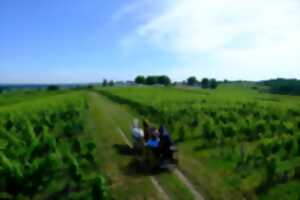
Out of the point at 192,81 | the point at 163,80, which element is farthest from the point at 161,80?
the point at 192,81

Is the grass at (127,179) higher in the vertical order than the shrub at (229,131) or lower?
lower

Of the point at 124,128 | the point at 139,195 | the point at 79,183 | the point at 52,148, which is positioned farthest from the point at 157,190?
the point at 124,128

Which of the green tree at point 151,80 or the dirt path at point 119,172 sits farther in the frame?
the green tree at point 151,80

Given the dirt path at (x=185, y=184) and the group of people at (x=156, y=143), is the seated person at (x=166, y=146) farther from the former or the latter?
the dirt path at (x=185, y=184)

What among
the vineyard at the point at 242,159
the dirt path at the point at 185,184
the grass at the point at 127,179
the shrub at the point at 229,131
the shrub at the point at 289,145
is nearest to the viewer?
the dirt path at the point at 185,184

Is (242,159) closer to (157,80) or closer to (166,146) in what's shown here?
(166,146)

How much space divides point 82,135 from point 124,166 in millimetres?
8465

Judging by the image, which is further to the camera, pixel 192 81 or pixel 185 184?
pixel 192 81

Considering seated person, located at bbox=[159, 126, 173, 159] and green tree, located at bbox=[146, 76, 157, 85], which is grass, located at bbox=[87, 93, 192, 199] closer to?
seated person, located at bbox=[159, 126, 173, 159]

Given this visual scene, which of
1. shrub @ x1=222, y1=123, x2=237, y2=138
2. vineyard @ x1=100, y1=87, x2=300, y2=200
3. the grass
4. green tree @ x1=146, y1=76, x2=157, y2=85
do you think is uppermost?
green tree @ x1=146, y1=76, x2=157, y2=85

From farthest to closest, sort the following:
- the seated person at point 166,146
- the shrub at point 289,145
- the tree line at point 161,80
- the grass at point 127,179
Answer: the tree line at point 161,80 < the shrub at point 289,145 < the seated person at point 166,146 < the grass at point 127,179

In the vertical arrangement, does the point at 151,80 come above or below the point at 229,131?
above

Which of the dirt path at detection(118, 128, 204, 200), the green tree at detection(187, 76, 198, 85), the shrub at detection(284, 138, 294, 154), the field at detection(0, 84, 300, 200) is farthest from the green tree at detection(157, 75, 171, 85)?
the dirt path at detection(118, 128, 204, 200)

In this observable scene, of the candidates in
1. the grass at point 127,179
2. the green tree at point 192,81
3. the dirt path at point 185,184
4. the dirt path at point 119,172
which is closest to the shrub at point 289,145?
the dirt path at point 185,184
